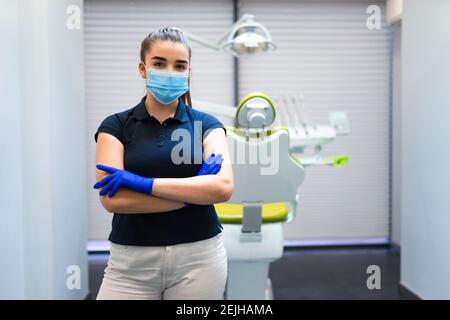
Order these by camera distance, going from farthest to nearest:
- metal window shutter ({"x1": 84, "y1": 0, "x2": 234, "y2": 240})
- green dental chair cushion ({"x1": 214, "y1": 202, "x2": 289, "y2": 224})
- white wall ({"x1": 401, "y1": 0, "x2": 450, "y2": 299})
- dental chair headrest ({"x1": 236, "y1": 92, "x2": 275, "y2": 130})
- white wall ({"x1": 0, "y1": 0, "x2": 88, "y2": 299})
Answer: metal window shutter ({"x1": 84, "y1": 0, "x2": 234, "y2": 240}) < white wall ({"x1": 401, "y1": 0, "x2": 450, "y2": 299}) < green dental chair cushion ({"x1": 214, "y1": 202, "x2": 289, "y2": 224}) < white wall ({"x1": 0, "y1": 0, "x2": 88, "y2": 299}) < dental chair headrest ({"x1": 236, "y1": 92, "x2": 275, "y2": 130})

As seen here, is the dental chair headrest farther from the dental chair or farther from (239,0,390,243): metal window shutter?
(239,0,390,243): metal window shutter

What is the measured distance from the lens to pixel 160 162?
1.19 metres

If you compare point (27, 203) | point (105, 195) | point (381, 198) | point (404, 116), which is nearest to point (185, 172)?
point (105, 195)

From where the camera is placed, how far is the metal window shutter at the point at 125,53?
414cm

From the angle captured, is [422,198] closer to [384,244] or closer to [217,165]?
[384,244]

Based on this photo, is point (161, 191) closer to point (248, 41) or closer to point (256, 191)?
point (256, 191)

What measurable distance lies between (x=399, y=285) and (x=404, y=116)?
3.97 feet

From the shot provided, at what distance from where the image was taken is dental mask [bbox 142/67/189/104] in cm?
124

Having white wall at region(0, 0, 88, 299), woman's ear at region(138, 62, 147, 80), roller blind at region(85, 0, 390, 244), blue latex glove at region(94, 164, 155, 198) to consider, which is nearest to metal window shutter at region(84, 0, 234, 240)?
roller blind at region(85, 0, 390, 244)

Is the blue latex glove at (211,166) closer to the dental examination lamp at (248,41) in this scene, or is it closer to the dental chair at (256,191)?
the dental chair at (256,191)

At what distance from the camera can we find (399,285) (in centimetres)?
330

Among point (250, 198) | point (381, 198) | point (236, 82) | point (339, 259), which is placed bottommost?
point (339, 259)

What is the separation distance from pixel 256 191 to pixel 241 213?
0.28m

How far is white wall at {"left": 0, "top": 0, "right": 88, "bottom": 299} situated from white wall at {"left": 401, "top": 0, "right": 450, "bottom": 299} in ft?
7.12
